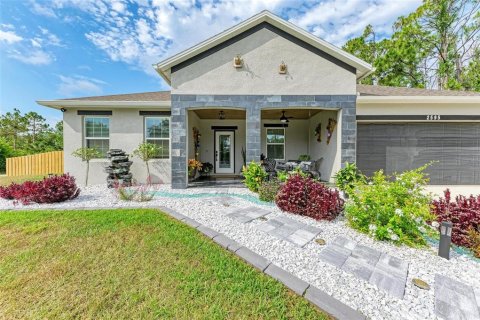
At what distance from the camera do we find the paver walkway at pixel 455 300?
1969 mm

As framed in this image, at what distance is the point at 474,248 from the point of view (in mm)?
3137

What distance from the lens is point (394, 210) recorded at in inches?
137

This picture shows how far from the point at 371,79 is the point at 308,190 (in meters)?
20.2

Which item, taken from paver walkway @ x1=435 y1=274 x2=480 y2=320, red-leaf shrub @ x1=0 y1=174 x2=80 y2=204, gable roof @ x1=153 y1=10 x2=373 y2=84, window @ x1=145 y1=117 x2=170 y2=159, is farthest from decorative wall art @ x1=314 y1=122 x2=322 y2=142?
red-leaf shrub @ x1=0 y1=174 x2=80 y2=204

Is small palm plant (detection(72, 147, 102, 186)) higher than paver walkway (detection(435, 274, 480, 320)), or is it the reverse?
small palm plant (detection(72, 147, 102, 186))

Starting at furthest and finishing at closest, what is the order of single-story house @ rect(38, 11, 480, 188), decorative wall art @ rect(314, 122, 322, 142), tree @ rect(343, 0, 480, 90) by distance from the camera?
tree @ rect(343, 0, 480, 90)
decorative wall art @ rect(314, 122, 322, 142)
single-story house @ rect(38, 11, 480, 188)

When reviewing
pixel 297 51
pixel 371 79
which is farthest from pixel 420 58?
pixel 297 51

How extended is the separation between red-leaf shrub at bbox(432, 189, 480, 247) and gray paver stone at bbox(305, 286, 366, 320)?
9.80 feet

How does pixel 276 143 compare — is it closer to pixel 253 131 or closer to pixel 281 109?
pixel 281 109

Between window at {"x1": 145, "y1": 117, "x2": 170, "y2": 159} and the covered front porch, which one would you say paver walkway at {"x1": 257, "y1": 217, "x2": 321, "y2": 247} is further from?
the covered front porch

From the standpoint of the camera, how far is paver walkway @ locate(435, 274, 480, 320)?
77.5 inches

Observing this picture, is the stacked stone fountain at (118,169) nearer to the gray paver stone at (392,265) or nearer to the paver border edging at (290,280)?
the paver border edging at (290,280)

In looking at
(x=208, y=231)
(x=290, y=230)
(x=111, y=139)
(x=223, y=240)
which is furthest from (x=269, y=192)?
(x=111, y=139)

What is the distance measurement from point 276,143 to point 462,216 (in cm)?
826
